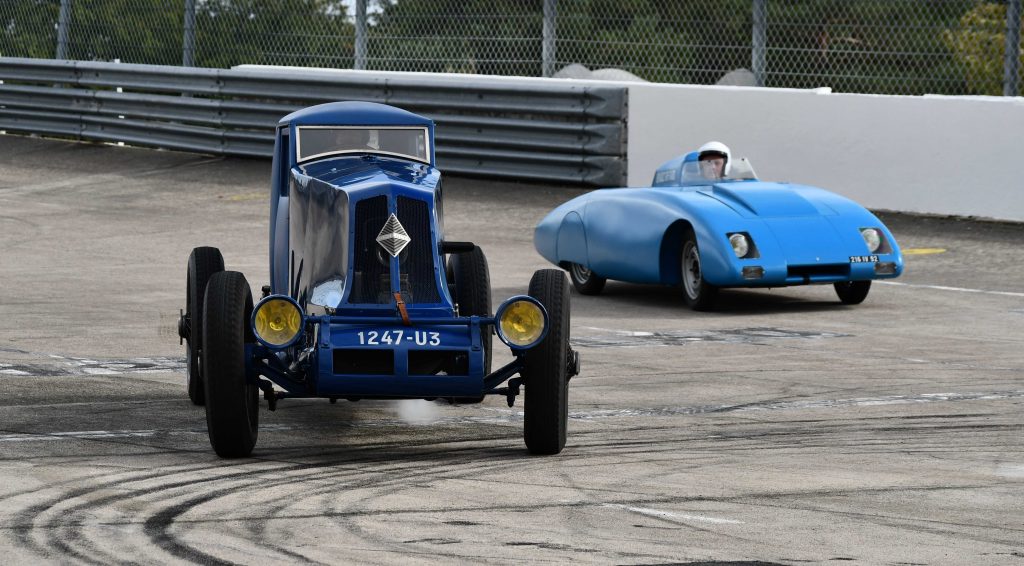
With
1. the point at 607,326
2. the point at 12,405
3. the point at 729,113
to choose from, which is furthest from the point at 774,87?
the point at 12,405

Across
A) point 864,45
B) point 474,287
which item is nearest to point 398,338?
point 474,287

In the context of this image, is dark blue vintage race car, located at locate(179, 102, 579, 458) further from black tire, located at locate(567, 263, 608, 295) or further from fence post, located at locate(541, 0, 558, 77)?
fence post, located at locate(541, 0, 558, 77)

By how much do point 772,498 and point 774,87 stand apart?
1262 cm

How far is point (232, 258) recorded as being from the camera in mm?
15516

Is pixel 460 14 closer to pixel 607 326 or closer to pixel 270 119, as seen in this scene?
pixel 270 119

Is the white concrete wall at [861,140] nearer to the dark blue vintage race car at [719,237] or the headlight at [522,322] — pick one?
the dark blue vintage race car at [719,237]

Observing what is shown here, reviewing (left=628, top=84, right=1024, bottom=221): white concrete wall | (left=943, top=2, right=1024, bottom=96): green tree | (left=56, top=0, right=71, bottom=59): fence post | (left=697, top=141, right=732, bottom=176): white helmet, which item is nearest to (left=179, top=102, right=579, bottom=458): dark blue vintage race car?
(left=697, top=141, right=732, bottom=176): white helmet

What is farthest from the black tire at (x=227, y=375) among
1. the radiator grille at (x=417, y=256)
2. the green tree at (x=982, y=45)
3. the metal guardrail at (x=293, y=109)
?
the metal guardrail at (x=293, y=109)

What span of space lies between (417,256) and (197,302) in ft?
3.62

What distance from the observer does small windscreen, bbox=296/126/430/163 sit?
9016 millimetres

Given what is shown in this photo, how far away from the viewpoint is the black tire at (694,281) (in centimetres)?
1282

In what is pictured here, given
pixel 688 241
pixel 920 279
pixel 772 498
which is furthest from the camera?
pixel 920 279

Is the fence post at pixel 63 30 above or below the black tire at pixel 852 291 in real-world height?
above

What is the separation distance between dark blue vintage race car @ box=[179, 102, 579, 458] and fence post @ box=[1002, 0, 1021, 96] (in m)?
9.77
